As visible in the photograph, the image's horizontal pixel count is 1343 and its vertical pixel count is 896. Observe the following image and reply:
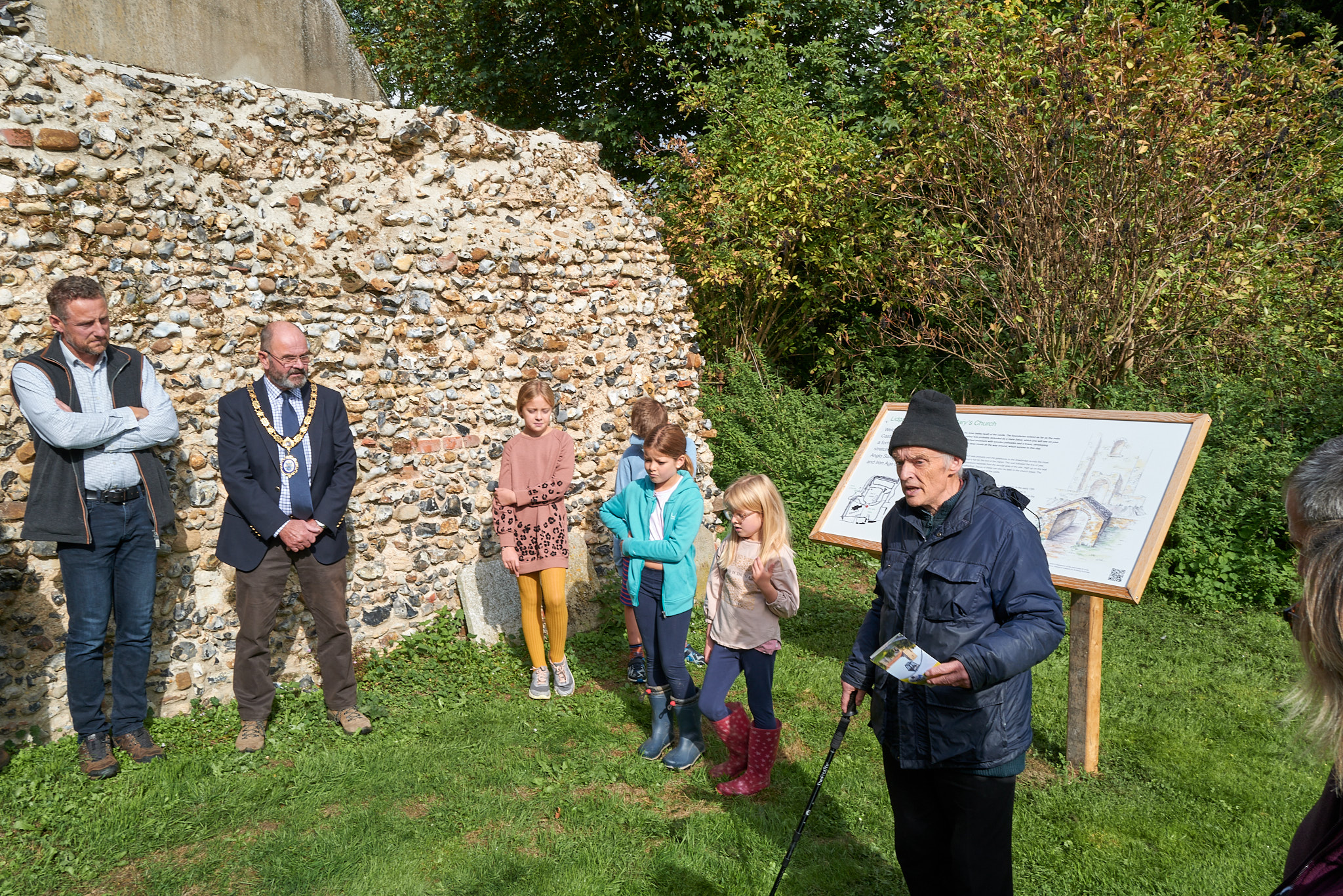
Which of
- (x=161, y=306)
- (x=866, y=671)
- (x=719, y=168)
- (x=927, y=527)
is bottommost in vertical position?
(x=866, y=671)

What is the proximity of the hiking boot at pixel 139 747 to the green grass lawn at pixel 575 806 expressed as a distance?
103 millimetres

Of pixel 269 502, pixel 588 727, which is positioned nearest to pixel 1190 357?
pixel 588 727

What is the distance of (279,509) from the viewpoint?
459 cm

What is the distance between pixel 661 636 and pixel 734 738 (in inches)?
25.7

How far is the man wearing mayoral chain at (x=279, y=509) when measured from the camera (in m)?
4.55

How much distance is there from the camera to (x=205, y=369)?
5.20m

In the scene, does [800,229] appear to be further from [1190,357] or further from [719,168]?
[1190,357]

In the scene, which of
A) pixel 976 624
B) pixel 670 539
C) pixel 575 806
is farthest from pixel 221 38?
pixel 976 624

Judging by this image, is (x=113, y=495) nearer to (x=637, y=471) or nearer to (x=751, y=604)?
(x=637, y=471)

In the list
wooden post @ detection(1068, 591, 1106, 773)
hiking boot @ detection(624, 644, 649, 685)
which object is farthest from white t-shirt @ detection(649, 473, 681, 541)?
wooden post @ detection(1068, 591, 1106, 773)

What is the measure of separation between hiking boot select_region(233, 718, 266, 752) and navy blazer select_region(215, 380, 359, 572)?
2.87 feet

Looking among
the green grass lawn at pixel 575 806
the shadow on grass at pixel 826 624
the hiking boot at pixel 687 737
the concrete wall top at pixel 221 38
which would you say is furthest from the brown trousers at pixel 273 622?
the concrete wall top at pixel 221 38

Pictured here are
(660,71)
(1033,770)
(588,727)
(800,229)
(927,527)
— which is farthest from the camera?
(660,71)

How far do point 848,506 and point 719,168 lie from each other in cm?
688
